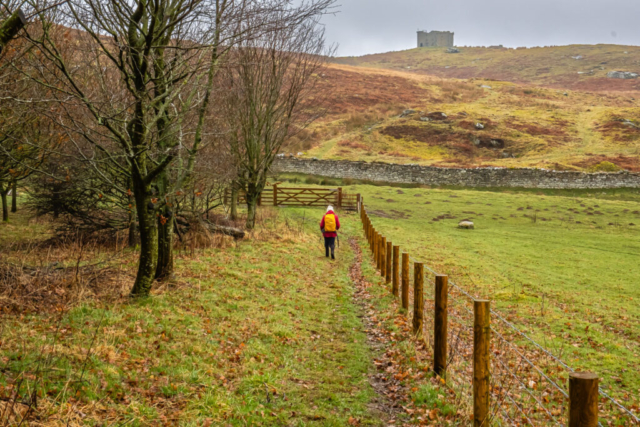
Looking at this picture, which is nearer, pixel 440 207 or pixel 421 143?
pixel 440 207

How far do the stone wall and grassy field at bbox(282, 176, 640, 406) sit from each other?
1.55 metres

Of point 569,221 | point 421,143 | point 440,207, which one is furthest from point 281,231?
point 421,143

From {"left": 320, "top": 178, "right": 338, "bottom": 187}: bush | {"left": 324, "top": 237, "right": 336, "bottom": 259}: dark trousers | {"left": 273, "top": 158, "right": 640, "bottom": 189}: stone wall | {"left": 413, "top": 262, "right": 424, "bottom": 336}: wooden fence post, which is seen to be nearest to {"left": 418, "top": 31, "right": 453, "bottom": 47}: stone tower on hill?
{"left": 273, "top": 158, "right": 640, "bottom": 189}: stone wall

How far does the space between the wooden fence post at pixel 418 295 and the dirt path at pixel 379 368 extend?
59 centimetres

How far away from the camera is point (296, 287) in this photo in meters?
10.9

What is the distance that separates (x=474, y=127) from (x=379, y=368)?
59.0 metres

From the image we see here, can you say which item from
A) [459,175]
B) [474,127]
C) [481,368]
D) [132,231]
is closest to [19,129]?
[132,231]

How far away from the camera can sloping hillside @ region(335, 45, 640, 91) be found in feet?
336

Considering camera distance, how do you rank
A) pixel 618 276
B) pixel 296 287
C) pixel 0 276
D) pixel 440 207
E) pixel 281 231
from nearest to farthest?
pixel 0 276
pixel 296 287
pixel 618 276
pixel 281 231
pixel 440 207

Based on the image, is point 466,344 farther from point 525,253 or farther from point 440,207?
point 440,207

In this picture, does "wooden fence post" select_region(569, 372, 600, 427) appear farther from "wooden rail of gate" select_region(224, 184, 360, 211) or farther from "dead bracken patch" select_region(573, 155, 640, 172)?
"dead bracken patch" select_region(573, 155, 640, 172)

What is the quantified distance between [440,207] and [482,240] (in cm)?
996

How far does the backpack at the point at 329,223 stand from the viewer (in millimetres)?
14820

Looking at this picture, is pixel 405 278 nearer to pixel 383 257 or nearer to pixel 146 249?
pixel 383 257
